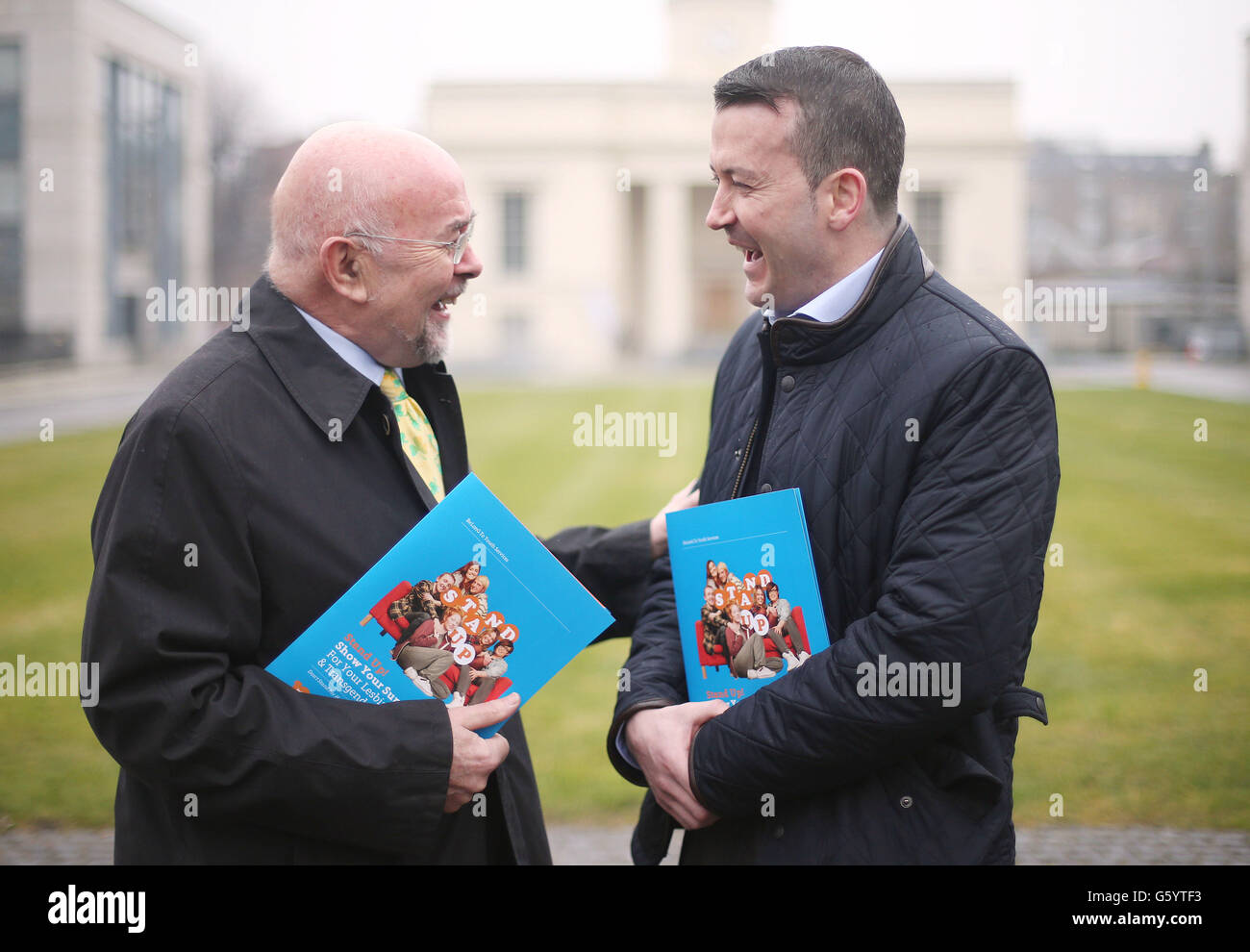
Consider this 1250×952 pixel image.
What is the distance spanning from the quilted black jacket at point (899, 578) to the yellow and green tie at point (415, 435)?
72 cm

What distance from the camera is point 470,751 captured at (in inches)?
87.7

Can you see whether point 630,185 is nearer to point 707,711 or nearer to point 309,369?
point 309,369

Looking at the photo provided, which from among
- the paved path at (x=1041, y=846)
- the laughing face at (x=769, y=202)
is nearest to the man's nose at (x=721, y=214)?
the laughing face at (x=769, y=202)

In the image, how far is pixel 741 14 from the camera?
52.6m

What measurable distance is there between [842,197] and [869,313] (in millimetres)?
255

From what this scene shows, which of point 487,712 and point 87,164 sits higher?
point 87,164

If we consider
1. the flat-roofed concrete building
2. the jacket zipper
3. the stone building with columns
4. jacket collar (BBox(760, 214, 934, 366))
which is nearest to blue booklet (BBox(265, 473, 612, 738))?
the jacket zipper

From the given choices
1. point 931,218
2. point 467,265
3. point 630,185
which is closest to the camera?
point 467,265

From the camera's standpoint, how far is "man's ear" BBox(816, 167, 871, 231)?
2.25 m

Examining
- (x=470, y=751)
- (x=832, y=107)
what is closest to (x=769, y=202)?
(x=832, y=107)

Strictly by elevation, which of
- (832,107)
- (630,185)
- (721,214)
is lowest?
(721,214)

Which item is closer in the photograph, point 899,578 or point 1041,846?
point 899,578

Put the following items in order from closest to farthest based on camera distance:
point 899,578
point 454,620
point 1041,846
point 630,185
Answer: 1. point 899,578
2. point 454,620
3. point 1041,846
4. point 630,185

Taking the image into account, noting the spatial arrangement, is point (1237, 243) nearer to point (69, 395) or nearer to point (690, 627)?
point (69, 395)
